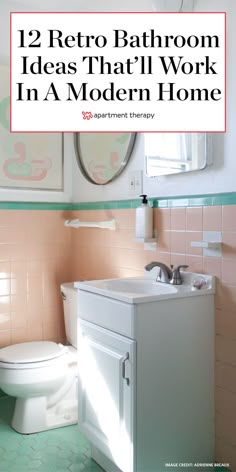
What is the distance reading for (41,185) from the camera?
2.53 m

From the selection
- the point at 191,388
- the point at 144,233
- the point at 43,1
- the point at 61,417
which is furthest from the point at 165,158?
the point at 61,417

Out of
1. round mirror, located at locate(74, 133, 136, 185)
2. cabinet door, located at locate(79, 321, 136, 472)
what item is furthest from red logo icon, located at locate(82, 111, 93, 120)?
cabinet door, located at locate(79, 321, 136, 472)

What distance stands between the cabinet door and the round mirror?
876 millimetres

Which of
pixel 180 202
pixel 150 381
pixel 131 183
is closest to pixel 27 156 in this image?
pixel 131 183

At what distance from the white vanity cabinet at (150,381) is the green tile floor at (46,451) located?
5.8 inches

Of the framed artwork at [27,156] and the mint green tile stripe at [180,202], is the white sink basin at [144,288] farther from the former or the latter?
the framed artwork at [27,156]

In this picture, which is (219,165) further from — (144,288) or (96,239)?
(96,239)

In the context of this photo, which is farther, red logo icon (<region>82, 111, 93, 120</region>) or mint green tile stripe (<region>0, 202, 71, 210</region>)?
mint green tile stripe (<region>0, 202, 71, 210</region>)

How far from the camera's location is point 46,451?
6.07ft

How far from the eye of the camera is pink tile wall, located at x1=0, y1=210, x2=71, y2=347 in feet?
7.88

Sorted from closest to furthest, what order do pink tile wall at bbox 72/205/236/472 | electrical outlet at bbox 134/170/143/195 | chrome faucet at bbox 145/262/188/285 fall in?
pink tile wall at bbox 72/205/236/472, chrome faucet at bbox 145/262/188/285, electrical outlet at bbox 134/170/143/195

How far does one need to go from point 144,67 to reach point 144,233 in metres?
0.75

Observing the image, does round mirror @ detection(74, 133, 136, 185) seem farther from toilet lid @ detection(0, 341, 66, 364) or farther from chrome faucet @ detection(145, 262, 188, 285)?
toilet lid @ detection(0, 341, 66, 364)

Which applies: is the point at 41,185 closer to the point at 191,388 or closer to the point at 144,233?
the point at 144,233
